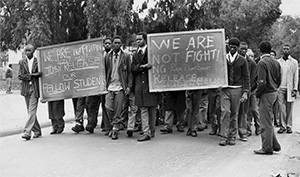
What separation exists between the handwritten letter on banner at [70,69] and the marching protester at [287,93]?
426cm

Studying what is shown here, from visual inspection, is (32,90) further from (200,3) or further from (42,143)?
(200,3)

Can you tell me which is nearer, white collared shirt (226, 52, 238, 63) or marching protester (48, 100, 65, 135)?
white collared shirt (226, 52, 238, 63)

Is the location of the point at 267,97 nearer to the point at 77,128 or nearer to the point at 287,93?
the point at 287,93

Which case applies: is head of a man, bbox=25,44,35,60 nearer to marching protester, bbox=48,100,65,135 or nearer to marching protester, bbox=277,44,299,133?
marching protester, bbox=48,100,65,135

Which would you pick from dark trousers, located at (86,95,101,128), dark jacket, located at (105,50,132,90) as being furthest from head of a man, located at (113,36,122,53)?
dark trousers, located at (86,95,101,128)

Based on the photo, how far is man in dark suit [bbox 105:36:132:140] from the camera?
9648 millimetres

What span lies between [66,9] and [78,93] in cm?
1141

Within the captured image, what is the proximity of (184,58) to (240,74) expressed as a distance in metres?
1.21

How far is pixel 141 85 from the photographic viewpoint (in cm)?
963

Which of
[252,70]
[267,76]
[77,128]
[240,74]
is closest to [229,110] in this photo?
[240,74]

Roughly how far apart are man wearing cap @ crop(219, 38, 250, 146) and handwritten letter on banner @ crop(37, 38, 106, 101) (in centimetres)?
265

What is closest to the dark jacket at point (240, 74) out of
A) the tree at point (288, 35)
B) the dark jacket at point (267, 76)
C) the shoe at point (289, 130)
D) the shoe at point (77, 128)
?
the dark jacket at point (267, 76)

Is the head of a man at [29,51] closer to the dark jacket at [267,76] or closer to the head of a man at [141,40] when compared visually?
the head of a man at [141,40]

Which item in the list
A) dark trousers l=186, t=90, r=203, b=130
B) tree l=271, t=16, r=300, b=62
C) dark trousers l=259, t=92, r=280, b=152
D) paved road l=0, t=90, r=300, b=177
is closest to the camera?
paved road l=0, t=90, r=300, b=177
